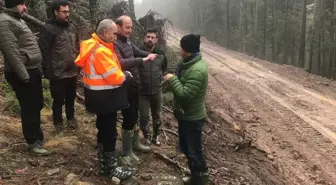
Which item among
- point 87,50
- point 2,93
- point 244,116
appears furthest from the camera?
point 244,116

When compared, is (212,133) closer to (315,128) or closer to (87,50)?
(315,128)

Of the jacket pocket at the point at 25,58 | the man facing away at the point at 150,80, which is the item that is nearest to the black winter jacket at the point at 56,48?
the jacket pocket at the point at 25,58

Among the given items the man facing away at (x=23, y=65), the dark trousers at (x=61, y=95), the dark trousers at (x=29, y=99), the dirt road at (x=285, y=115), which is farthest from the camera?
the dirt road at (x=285, y=115)

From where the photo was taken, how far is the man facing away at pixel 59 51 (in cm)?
578

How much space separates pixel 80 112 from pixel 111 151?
282cm

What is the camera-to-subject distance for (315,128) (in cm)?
1084

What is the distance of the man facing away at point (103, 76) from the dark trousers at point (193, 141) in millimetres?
963

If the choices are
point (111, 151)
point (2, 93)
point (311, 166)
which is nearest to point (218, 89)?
point (311, 166)

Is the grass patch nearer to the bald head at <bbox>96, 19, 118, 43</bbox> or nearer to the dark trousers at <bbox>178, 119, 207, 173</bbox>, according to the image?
the bald head at <bbox>96, 19, 118, 43</bbox>

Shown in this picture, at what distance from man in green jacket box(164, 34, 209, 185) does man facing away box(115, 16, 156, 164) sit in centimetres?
48

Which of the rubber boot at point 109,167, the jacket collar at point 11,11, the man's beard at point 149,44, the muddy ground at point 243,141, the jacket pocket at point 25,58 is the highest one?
the jacket collar at point 11,11

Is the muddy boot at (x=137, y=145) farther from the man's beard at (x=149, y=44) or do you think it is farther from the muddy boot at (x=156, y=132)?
the man's beard at (x=149, y=44)

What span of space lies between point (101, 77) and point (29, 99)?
1.31 meters

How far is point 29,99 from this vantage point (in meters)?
5.24
